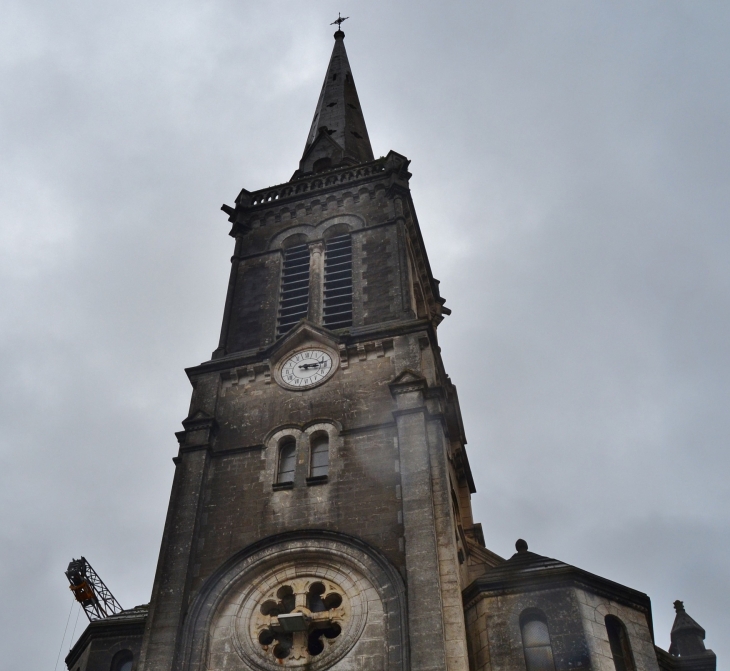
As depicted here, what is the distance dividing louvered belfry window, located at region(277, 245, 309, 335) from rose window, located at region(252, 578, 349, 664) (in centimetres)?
966

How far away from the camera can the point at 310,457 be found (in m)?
22.8

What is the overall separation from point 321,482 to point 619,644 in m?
8.10

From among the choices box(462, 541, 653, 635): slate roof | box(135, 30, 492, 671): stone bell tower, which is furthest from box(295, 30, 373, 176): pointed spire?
box(462, 541, 653, 635): slate roof

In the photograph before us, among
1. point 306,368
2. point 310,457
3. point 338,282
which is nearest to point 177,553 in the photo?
point 310,457

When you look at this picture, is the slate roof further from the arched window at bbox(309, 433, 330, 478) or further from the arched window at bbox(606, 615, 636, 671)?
the arched window at bbox(309, 433, 330, 478)

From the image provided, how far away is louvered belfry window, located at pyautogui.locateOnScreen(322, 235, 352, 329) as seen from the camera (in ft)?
91.7

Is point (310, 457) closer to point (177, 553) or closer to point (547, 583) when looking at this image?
point (177, 553)

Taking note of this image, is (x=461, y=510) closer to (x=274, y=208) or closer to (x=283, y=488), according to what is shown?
(x=283, y=488)

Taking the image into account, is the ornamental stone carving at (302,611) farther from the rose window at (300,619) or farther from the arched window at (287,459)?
the arched window at (287,459)

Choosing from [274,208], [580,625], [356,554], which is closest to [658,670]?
[580,625]

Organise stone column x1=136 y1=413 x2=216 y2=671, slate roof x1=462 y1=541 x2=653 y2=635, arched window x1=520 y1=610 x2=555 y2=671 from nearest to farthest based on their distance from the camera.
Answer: arched window x1=520 y1=610 x2=555 y2=671 < slate roof x1=462 y1=541 x2=653 y2=635 < stone column x1=136 y1=413 x2=216 y2=671

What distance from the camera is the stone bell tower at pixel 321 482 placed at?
62.4ft

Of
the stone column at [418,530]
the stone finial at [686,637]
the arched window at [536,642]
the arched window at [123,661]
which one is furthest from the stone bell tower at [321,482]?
the stone finial at [686,637]

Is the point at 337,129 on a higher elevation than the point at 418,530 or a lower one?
higher
